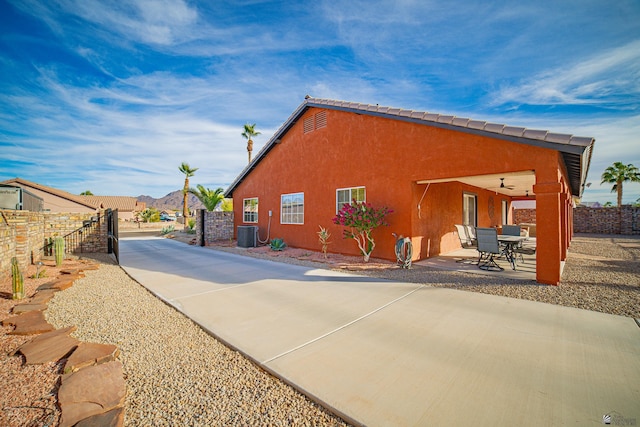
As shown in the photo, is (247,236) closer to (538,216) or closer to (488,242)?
(488,242)

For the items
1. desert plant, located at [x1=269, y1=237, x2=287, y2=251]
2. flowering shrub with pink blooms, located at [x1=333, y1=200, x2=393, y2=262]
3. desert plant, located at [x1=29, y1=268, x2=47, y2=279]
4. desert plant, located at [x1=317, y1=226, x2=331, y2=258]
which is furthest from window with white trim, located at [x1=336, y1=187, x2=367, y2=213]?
desert plant, located at [x1=29, y1=268, x2=47, y2=279]

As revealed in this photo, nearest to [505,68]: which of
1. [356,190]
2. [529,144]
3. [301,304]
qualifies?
[529,144]

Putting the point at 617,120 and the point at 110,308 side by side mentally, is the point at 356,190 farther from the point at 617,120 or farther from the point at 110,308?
the point at 617,120

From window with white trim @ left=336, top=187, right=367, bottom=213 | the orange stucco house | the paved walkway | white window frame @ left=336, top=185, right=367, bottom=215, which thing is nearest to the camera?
the paved walkway

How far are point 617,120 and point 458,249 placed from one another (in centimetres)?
770

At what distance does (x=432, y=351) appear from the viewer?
316 cm

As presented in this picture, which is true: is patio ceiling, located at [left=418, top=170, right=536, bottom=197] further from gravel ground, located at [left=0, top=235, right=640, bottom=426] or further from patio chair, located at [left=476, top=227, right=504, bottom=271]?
gravel ground, located at [left=0, top=235, right=640, bottom=426]

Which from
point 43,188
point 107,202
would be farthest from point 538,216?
point 107,202

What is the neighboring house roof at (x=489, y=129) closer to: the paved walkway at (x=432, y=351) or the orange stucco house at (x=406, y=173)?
the orange stucco house at (x=406, y=173)

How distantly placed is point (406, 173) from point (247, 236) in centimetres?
818

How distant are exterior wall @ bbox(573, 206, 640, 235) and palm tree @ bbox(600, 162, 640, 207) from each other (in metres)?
9.26

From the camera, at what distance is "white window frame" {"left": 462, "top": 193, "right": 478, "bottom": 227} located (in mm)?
11977

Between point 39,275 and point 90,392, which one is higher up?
point 39,275

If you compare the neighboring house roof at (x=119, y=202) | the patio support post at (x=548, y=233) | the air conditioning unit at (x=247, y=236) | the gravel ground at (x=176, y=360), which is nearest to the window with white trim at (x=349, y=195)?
the gravel ground at (x=176, y=360)
